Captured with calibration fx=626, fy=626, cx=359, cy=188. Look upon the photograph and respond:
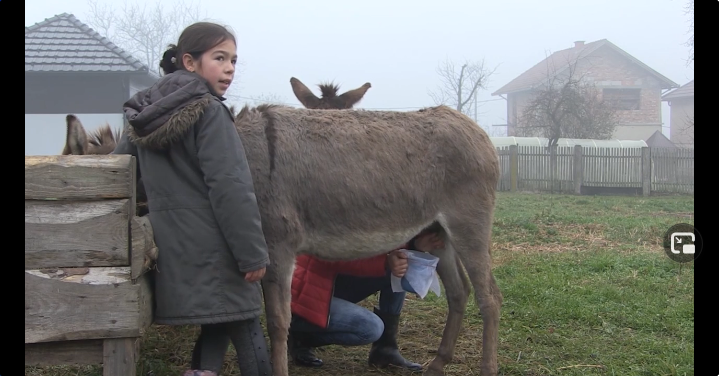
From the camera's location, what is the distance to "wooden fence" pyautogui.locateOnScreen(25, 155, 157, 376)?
261 centimetres

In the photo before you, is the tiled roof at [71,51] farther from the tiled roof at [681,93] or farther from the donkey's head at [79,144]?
the tiled roof at [681,93]

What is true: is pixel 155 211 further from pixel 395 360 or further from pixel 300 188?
pixel 395 360

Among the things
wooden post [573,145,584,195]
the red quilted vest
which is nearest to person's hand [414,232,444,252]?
the red quilted vest

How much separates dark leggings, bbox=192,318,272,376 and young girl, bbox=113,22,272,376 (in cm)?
21

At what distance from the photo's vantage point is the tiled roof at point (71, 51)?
467 inches

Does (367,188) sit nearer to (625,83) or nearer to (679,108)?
(625,83)

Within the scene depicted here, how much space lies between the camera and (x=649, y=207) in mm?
13555

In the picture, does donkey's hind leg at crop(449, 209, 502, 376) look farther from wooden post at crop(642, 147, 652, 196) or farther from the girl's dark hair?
wooden post at crop(642, 147, 652, 196)

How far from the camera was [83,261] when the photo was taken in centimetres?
266

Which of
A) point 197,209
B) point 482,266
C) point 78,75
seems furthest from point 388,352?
point 78,75

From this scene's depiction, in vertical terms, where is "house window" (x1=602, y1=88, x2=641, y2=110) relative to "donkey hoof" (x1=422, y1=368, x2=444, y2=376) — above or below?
above

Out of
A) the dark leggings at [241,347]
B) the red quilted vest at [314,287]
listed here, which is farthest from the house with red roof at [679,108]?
the dark leggings at [241,347]

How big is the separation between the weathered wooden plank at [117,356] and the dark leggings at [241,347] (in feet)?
1.45
